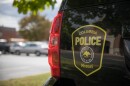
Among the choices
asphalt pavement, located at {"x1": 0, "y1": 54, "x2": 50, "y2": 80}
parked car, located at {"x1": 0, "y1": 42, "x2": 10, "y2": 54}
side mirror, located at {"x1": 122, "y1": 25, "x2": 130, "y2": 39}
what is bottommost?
asphalt pavement, located at {"x1": 0, "y1": 54, "x2": 50, "y2": 80}

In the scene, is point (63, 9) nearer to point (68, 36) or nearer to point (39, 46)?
point (68, 36)

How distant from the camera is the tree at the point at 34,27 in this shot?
2429 inches

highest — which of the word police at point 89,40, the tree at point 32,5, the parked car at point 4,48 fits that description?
the tree at point 32,5

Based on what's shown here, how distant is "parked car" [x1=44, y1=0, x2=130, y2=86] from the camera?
214 cm

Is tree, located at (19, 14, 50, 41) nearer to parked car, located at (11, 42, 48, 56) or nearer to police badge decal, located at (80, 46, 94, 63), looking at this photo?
parked car, located at (11, 42, 48, 56)

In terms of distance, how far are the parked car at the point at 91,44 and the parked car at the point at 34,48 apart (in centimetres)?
2677

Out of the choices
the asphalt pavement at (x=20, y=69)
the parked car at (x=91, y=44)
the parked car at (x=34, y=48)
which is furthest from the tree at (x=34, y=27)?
the parked car at (x=91, y=44)

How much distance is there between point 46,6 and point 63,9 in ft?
15.2

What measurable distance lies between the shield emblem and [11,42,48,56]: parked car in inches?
1061

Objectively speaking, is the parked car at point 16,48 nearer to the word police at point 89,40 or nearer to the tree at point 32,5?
the tree at point 32,5

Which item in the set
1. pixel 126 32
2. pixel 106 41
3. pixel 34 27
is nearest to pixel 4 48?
pixel 34 27

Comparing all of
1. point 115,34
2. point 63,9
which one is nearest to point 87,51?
point 115,34

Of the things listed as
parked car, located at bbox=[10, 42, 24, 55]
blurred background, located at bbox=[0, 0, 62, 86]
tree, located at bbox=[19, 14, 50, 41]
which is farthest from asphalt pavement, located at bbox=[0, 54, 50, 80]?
tree, located at bbox=[19, 14, 50, 41]

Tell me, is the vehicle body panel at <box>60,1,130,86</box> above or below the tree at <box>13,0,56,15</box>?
below
